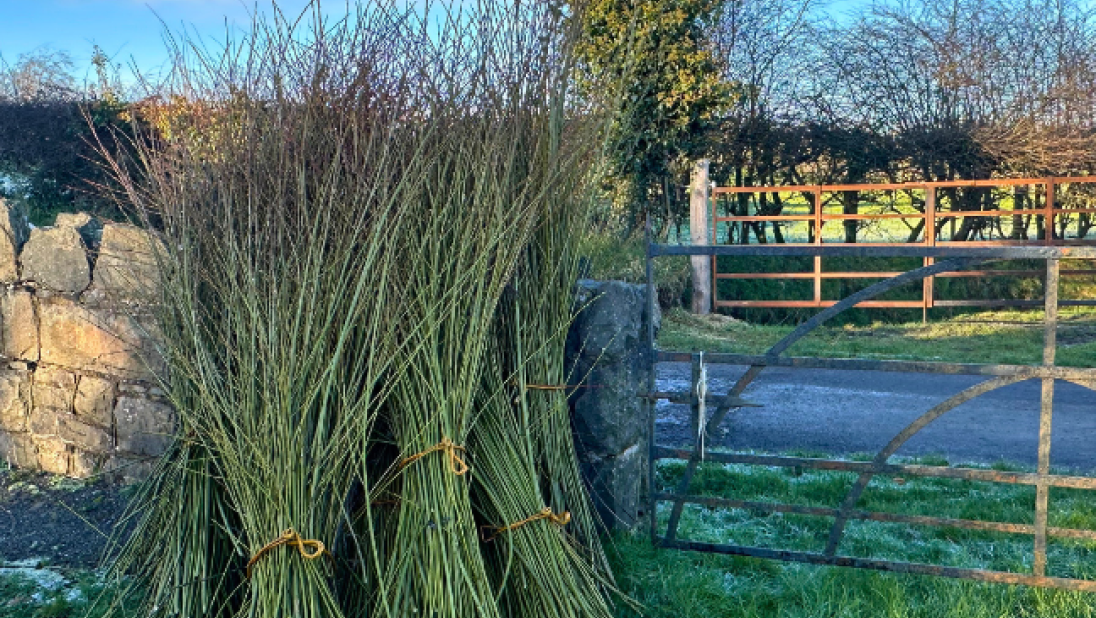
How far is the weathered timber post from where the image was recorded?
1071 cm

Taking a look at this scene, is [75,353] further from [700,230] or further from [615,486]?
[700,230]

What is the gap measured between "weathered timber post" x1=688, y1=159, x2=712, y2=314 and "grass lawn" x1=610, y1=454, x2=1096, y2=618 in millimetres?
6066

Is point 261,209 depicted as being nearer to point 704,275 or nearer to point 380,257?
point 380,257


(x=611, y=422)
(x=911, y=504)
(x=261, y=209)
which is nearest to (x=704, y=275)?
(x=911, y=504)

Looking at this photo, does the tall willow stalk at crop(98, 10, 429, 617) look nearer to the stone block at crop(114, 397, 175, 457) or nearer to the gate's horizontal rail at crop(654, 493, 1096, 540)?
the gate's horizontal rail at crop(654, 493, 1096, 540)

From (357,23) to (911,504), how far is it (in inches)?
122

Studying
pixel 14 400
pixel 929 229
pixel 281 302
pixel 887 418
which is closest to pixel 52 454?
pixel 14 400

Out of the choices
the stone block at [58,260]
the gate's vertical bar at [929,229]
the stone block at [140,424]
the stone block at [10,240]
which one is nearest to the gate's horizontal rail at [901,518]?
the stone block at [140,424]

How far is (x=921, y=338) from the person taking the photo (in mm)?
9211

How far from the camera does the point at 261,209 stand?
9.19 ft

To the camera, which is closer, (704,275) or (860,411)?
(860,411)

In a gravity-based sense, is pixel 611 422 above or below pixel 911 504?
above

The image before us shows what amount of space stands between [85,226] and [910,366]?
12.9 feet

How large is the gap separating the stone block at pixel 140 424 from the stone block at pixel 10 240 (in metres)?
1.07
